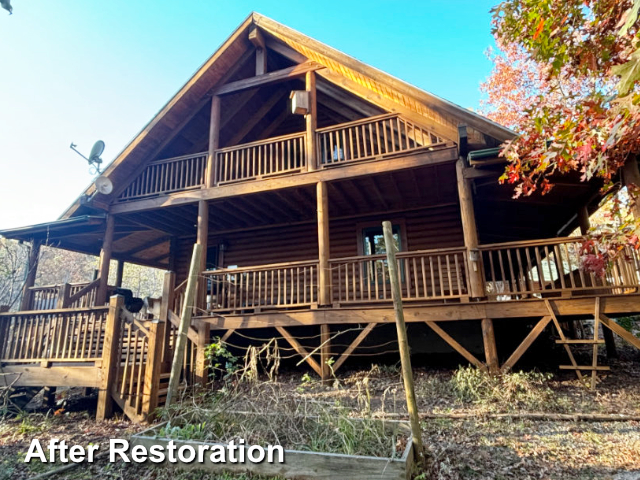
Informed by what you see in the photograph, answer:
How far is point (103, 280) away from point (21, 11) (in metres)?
8.84

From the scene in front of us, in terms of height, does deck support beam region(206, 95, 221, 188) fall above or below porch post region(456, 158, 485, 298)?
above

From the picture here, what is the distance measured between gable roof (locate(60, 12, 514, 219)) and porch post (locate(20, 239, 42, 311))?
149 cm

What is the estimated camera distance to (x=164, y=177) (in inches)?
437

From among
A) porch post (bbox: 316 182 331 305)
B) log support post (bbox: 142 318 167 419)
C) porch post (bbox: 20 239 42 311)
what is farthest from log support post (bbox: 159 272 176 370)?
porch post (bbox: 20 239 42 311)

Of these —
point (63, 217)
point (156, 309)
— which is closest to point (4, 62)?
point (156, 309)

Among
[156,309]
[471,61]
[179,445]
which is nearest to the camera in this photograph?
[179,445]

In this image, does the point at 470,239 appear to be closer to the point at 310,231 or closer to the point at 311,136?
the point at 311,136

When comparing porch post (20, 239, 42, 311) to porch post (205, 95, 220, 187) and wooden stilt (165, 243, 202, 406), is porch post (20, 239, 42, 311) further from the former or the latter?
wooden stilt (165, 243, 202, 406)

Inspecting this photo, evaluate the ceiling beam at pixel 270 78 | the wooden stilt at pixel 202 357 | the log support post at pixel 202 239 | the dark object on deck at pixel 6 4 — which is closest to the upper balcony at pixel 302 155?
the log support post at pixel 202 239

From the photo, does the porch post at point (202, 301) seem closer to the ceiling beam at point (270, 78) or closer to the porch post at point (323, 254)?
the porch post at point (323, 254)

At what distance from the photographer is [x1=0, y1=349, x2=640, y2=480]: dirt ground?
3869 mm

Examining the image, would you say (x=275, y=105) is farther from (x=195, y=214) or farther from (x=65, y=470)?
(x=65, y=470)

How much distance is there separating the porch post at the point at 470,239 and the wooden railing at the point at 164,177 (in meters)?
6.75

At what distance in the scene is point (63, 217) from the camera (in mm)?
11023
